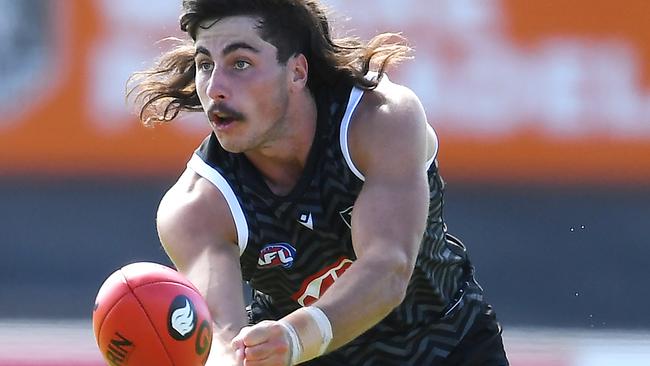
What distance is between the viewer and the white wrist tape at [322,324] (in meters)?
4.19

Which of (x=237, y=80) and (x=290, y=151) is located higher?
(x=237, y=80)

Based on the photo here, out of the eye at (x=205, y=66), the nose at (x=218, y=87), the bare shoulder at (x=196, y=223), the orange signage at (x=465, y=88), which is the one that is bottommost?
the bare shoulder at (x=196, y=223)

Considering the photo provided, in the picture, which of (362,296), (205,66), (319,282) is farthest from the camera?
(319,282)

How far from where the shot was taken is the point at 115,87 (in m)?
9.62

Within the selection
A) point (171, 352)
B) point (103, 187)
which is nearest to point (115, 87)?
point (103, 187)

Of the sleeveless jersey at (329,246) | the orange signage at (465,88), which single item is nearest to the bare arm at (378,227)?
the sleeveless jersey at (329,246)

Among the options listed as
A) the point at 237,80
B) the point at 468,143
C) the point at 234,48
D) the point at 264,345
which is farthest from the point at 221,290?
the point at 468,143

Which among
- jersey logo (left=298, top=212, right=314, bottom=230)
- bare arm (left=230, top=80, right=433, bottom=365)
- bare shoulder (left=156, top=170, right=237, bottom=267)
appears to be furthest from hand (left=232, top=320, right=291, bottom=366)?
jersey logo (left=298, top=212, right=314, bottom=230)

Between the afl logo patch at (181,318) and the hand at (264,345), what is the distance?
0.15 meters

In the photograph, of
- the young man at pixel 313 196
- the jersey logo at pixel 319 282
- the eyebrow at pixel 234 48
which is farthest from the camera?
the jersey logo at pixel 319 282

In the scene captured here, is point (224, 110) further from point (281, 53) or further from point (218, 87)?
point (281, 53)

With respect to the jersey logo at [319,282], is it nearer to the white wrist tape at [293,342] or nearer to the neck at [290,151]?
the neck at [290,151]

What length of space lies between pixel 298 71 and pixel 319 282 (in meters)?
0.75

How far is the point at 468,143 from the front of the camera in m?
9.48
